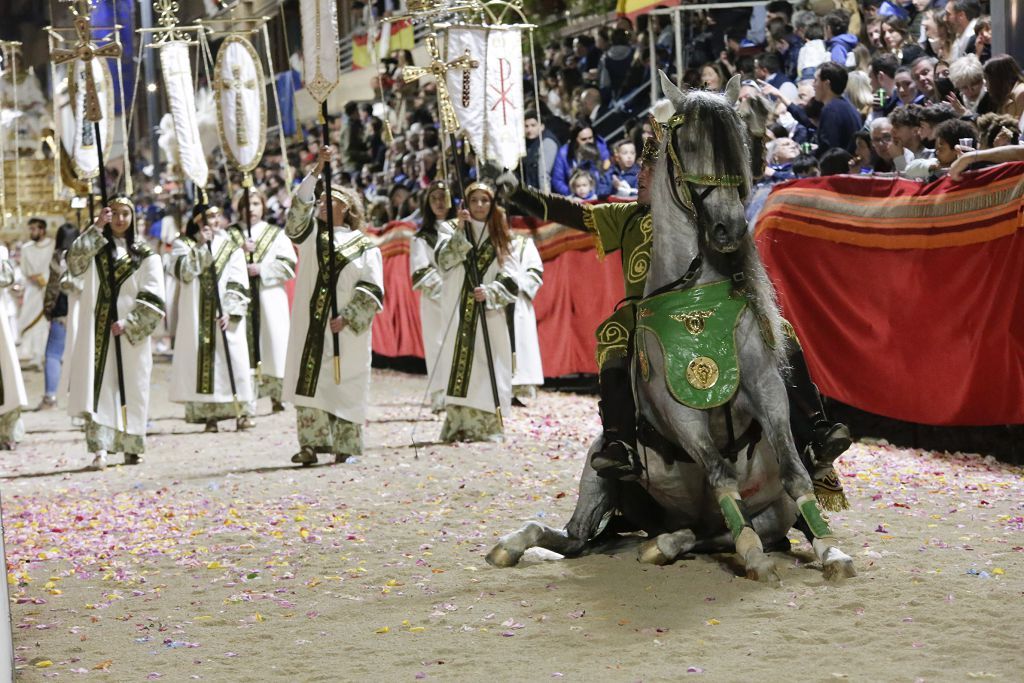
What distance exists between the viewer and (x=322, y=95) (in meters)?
8.95

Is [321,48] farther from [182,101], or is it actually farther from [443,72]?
[182,101]

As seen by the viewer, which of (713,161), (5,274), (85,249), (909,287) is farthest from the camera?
(5,274)

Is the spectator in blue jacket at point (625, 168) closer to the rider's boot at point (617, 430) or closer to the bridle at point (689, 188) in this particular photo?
the rider's boot at point (617, 430)

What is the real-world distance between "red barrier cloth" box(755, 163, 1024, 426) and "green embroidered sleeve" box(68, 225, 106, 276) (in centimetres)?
481

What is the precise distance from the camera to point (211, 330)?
487 inches

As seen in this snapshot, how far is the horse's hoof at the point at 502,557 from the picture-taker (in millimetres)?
5832

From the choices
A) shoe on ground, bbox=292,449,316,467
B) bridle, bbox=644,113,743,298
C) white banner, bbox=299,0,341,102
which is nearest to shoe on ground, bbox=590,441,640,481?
bridle, bbox=644,113,743,298

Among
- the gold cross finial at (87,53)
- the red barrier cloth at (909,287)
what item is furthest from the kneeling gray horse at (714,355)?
the gold cross finial at (87,53)

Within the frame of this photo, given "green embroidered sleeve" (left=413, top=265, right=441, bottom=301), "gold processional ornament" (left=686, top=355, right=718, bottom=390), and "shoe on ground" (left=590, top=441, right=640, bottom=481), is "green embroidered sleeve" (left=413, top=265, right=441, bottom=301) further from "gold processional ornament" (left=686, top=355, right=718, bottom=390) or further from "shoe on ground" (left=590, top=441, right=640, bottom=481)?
"gold processional ornament" (left=686, top=355, right=718, bottom=390)

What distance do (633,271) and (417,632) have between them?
5.85 ft

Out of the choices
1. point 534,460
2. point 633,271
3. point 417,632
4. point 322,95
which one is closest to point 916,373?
point 534,460

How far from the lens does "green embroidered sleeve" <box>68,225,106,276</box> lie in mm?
10422

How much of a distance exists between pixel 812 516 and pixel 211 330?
8063mm

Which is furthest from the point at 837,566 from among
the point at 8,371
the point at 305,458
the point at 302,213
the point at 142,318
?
the point at 8,371
